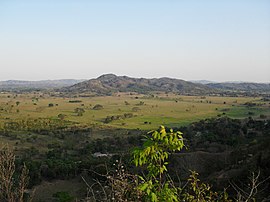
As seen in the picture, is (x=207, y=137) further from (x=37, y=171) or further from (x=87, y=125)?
(x=87, y=125)

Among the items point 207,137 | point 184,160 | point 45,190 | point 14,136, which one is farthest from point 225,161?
point 14,136

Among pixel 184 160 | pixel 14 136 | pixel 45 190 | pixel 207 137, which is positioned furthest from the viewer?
pixel 14 136

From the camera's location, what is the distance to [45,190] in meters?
22.4

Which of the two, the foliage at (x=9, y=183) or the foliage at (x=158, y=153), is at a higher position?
the foliage at (x=158, y=153)

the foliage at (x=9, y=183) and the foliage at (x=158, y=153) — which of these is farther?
the foliage at (x=9, y=183)

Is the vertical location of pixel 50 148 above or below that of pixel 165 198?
below

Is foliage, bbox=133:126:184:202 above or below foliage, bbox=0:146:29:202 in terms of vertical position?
above

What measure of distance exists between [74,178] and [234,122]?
31486mm

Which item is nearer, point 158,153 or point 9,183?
point 158,153

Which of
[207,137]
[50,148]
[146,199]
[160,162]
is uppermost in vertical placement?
[160,162]

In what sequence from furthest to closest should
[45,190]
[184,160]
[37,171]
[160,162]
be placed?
[184,160] → [37,171] → [45,190] → [160,162]

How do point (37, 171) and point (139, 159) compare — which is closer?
point (139, 159)

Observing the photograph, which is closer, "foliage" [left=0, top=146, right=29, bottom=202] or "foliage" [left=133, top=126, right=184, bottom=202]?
"foliage" [left=133, top=126, right=184, bottom=202]

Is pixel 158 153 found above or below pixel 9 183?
above
